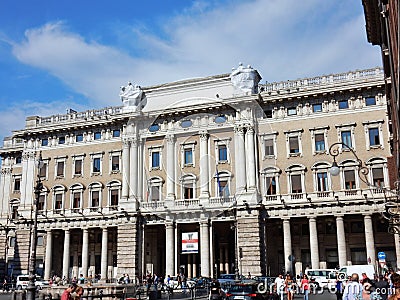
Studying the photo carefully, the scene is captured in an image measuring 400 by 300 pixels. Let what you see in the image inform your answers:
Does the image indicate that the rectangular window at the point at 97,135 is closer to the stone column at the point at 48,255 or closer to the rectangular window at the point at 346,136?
the stone column at the point at 48,255

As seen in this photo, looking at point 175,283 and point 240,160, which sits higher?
point 240,160

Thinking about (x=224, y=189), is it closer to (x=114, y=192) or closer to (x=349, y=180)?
(x=349, y=180)

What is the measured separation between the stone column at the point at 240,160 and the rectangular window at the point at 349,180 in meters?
9.35

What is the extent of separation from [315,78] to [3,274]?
40199 millimetres

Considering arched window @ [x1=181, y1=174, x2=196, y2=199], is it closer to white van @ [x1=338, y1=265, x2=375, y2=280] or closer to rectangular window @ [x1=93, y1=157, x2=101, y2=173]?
rectangular window @ [x1=93, y1=157, x2=101, y2=173]

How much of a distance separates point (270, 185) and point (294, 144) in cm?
460

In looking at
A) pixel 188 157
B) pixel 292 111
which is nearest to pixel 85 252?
pixel 188 157

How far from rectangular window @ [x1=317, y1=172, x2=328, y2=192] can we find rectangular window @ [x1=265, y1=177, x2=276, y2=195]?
417 cm

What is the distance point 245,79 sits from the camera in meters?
50.1

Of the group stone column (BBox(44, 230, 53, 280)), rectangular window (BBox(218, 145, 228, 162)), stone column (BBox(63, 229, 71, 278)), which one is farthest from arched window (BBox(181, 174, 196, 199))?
stone column (BBox(44, 230, 53, 280))

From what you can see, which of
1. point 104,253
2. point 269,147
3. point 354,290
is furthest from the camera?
point 104,253

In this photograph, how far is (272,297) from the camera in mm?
27109

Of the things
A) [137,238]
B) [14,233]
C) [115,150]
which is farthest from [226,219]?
[14,233]

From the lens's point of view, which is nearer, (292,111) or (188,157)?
(292,111)
